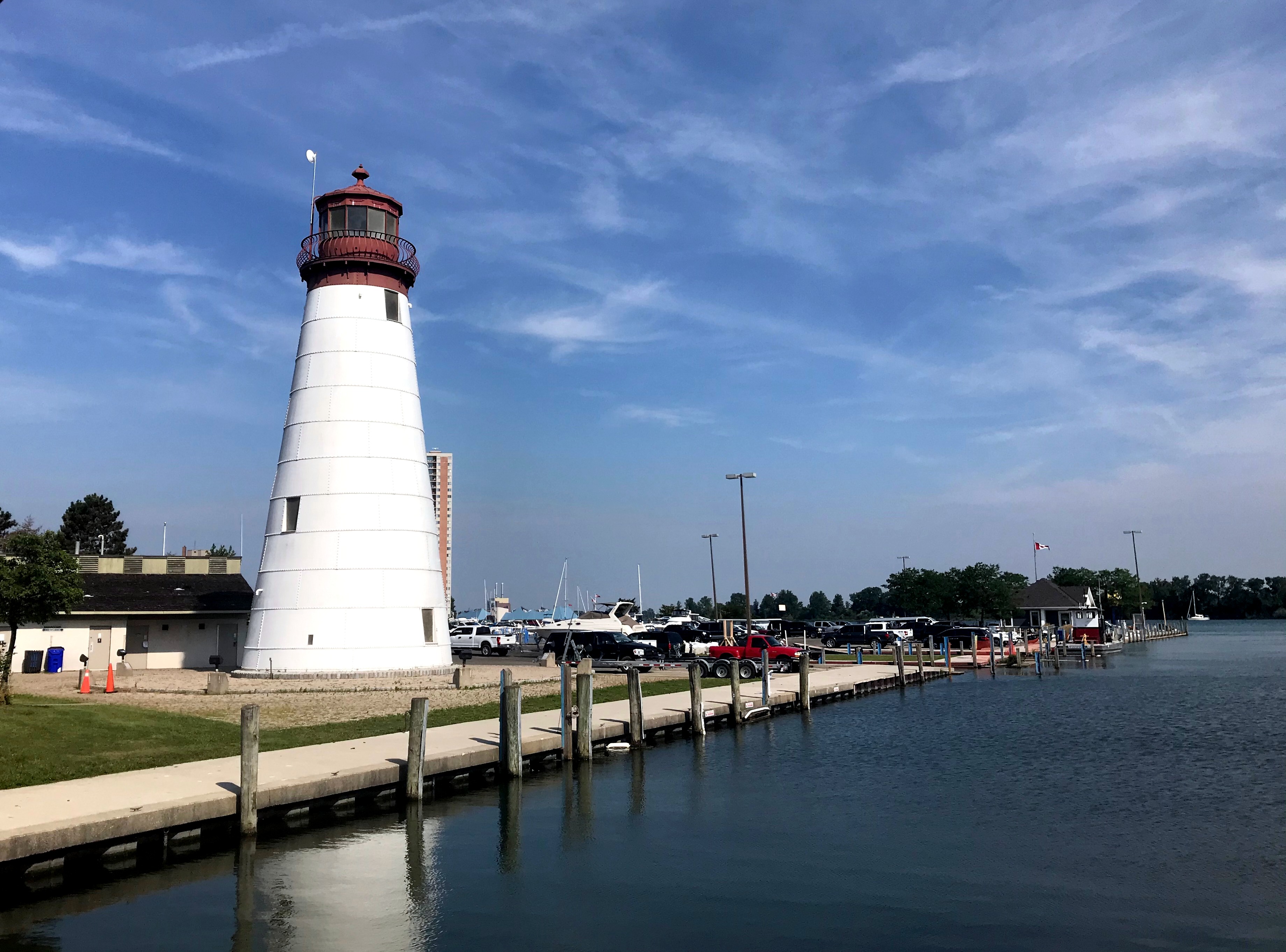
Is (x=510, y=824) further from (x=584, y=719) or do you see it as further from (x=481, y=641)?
(x=481, y=641)

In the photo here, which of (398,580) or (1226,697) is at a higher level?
(398,580)

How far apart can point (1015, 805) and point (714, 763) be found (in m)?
7.74

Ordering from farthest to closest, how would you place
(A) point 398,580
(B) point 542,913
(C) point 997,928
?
(A) point 398,580 < (B) point 542,913 < (C) point 997,928

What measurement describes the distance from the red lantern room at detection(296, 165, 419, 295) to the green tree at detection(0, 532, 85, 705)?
14.4 m

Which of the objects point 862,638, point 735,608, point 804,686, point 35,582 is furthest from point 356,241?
point 735,608

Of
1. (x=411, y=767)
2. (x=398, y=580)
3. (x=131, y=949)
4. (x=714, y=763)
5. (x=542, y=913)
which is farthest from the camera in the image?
(x=398, y=580)

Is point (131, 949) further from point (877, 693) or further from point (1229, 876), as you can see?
point (877, 693)

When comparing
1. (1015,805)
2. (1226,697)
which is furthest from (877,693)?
(1015,805)

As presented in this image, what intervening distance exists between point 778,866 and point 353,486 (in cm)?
2548

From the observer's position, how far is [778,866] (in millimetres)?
15266

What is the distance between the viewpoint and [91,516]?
92812 mm

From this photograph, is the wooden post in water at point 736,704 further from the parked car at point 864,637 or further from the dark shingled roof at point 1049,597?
the dark shingled roof at point 1049,597

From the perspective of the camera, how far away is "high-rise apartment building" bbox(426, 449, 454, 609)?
509ft

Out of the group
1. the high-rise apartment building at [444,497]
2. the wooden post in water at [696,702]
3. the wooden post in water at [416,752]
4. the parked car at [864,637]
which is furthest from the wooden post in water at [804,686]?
the high-rise apartment building at [444,497]
